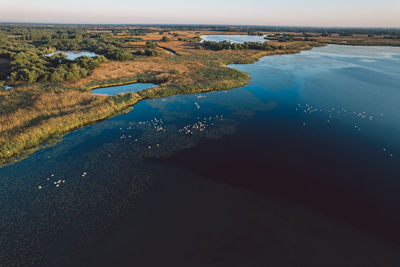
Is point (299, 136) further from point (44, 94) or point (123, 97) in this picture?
point (44, 94)

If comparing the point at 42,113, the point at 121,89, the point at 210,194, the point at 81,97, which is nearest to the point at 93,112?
the point at 42,113

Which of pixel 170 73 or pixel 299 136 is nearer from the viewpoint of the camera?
pixel 299 136

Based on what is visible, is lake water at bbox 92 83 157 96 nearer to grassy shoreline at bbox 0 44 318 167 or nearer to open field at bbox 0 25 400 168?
grassy shoreline at bbox 0 44 318 167

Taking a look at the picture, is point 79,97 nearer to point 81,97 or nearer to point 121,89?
point 81,97

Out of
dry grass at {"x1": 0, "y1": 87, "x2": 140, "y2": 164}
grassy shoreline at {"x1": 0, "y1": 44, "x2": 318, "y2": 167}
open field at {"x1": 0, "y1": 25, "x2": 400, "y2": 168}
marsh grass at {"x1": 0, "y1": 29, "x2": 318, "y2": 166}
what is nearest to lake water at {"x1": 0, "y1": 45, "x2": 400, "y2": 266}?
grassy shoreline at {"x1": 0, "y1": 44, "x2": 318, "y2": 167}

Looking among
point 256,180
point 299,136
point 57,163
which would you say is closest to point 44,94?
point 57,163

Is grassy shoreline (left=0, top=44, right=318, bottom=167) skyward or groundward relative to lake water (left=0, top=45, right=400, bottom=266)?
skyward

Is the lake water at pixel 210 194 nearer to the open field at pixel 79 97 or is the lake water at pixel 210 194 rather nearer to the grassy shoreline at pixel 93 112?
the grassy shoreline at pixel 93 112

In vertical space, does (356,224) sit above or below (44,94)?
below
